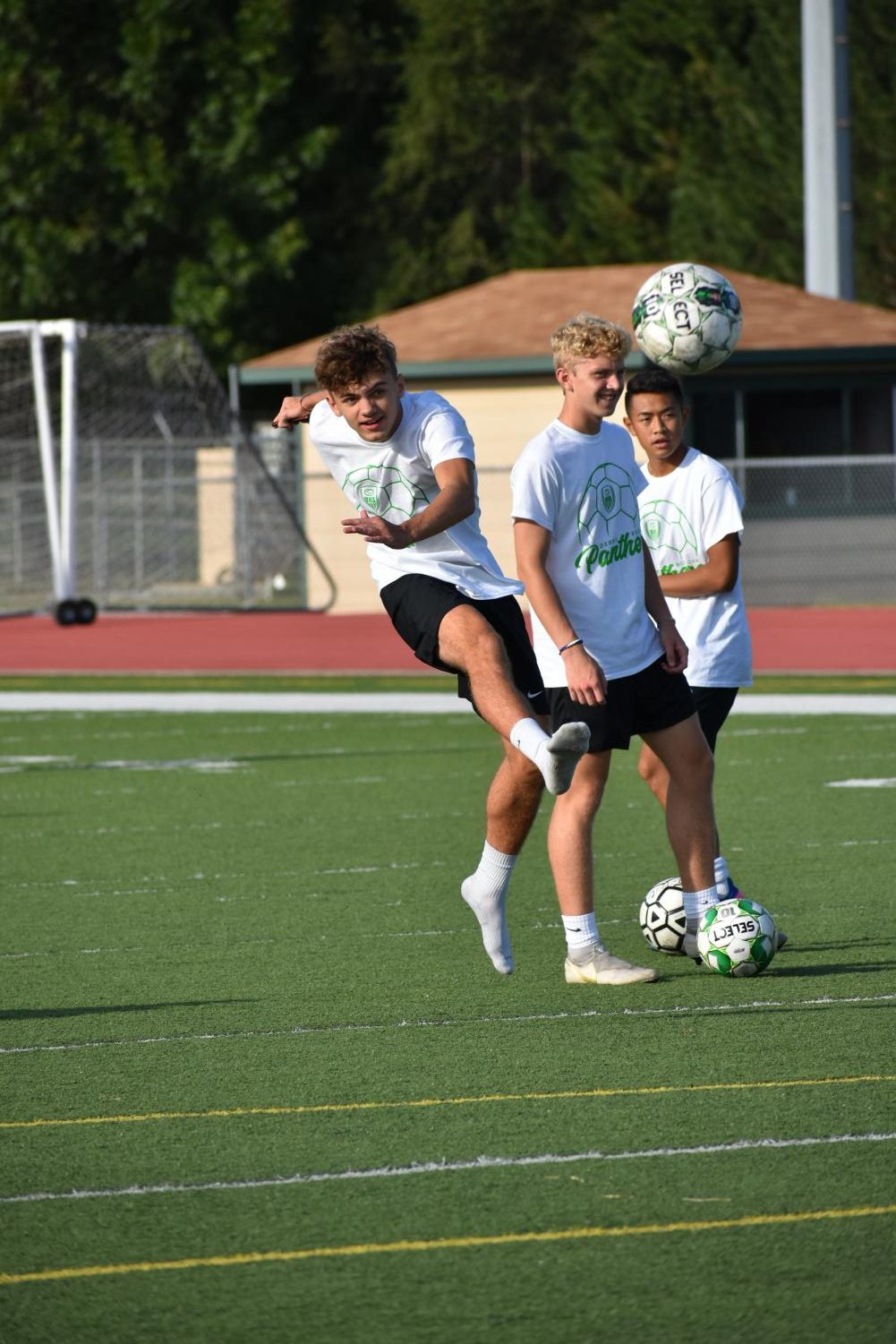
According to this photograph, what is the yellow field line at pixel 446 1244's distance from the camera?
412 cm

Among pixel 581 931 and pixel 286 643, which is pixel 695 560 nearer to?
pixel 581 931

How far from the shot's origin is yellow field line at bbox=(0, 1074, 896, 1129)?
17.1 ft

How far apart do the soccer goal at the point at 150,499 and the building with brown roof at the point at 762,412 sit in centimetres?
127

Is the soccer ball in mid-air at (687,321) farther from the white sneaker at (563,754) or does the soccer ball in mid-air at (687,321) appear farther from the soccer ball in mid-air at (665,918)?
the white sneaker at (563,754)

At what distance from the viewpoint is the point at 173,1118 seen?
5227 mm

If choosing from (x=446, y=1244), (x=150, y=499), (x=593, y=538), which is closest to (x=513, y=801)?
(x=593, y=538)

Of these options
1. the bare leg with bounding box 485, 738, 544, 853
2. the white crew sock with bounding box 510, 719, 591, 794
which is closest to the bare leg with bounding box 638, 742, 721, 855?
the bare leg with bounding box 485, 738, 544, 853

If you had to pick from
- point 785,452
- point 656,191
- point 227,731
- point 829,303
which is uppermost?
point 656,191

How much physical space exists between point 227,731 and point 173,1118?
10482mm

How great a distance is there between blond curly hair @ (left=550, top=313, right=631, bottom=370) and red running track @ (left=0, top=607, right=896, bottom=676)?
43.2 ft

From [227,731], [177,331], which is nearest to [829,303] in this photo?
[177,331]

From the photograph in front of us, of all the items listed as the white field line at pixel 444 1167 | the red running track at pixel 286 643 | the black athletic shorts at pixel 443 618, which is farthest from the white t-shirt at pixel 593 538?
the red running track at pixel 286 643

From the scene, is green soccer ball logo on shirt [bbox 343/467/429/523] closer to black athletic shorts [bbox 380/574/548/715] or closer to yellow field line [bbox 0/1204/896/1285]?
black athletic shorts [bbox 380/574/548/715]

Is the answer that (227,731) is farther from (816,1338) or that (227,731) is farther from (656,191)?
(656,191)
